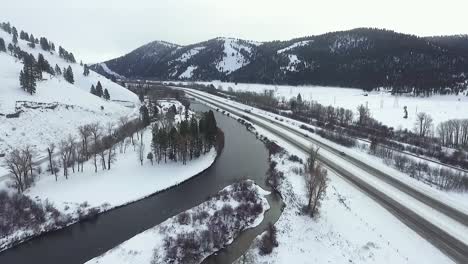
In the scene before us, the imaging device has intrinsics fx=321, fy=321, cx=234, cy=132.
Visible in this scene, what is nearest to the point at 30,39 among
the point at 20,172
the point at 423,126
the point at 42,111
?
the point at 42,111

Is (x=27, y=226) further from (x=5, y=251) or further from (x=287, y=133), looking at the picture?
(x=287, y=133)

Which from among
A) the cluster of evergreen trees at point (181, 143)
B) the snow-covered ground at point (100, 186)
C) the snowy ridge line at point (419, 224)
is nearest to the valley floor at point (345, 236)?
the snowy ridge line at point (419, 224)

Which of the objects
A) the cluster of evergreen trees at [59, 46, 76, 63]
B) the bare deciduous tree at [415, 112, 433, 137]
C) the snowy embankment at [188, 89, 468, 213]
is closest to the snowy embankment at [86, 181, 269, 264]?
the snowy embankment at [188, 89, 468, 213]

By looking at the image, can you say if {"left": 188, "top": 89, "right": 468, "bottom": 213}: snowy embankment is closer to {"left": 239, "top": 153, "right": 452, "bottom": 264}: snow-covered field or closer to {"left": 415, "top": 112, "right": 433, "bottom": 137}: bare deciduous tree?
{"left": 239, "top": 153, "right": 452, "bottom": 264}: snow-covered field

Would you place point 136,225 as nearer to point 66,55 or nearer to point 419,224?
point 419,224

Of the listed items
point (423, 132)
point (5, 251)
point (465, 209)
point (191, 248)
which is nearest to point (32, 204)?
point (5, 251)

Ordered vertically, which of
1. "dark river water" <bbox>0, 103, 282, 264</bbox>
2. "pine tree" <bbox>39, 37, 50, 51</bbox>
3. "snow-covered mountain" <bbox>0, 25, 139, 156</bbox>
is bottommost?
"dark river water" <bbox>0, 103, 282, 264</bbox>

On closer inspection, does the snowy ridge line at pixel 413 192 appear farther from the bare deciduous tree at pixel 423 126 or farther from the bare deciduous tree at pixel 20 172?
the bare deciduous tree at pixel 20 172
